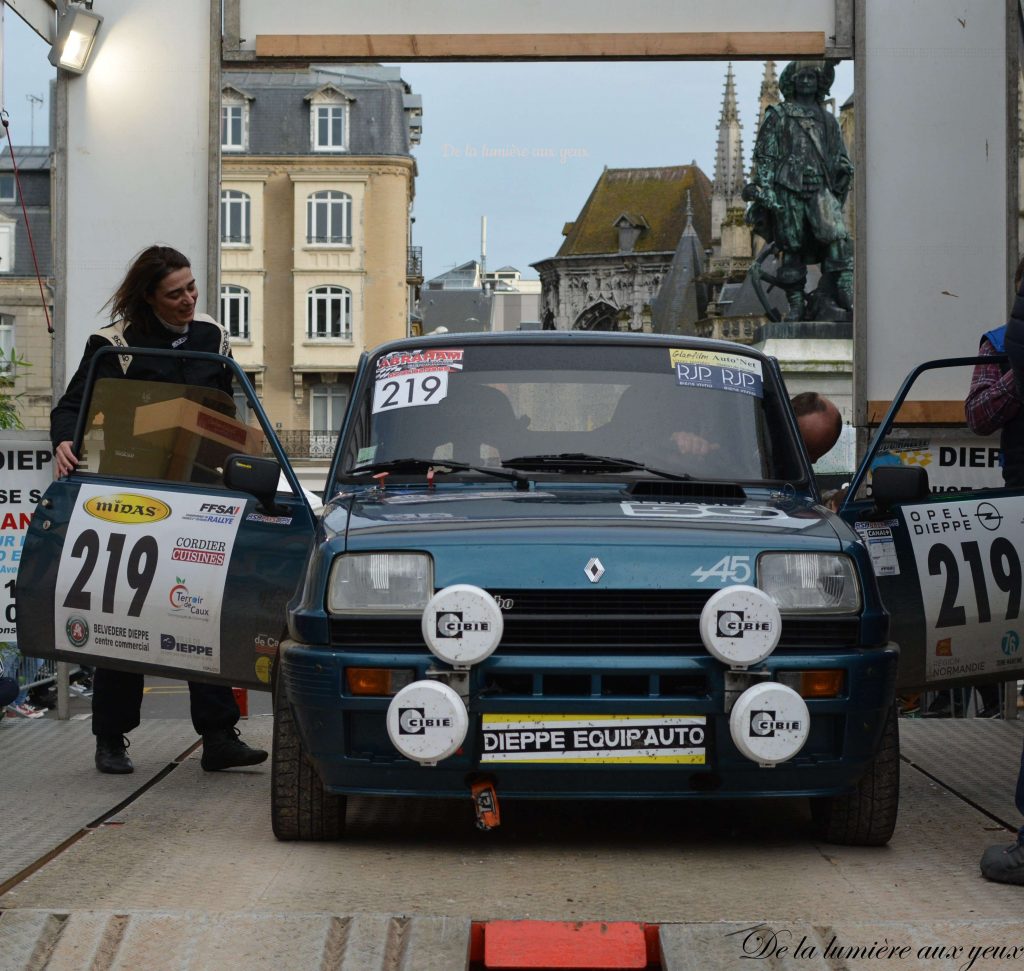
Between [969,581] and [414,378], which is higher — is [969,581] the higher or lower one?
the lower one

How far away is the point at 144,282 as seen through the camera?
24.3 feet

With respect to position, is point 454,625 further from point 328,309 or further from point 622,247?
point 622,247

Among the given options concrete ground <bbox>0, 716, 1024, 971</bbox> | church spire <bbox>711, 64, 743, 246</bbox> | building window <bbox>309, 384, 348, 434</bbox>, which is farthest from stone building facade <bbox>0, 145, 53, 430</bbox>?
church spire <bbox>711, 64, 743, 246</bbox>

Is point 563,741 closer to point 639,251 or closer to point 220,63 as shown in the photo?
point 220,63

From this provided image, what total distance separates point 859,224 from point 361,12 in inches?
115

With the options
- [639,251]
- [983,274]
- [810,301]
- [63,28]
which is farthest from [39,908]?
[639,251]

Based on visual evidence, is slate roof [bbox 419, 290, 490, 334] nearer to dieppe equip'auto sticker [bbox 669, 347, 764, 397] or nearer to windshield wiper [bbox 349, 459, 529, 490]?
dieppe equip'auto sticker [bbox 669, 347, 764, 397]

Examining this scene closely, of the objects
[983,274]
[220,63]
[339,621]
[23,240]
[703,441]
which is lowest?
[339,621]

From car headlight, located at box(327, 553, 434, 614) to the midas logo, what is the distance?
162cm

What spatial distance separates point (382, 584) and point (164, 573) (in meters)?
1.71

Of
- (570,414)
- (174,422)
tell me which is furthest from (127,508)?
(570,414)

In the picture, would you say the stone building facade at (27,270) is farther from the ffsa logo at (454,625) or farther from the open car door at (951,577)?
the ffsa logo at (454,625)

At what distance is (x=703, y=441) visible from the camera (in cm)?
632

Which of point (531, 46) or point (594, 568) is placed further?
point (531, 46)
